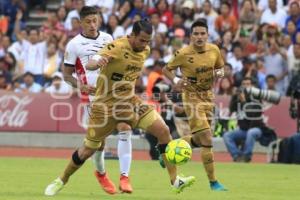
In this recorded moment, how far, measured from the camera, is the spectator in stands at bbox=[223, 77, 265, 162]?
72.6 ft

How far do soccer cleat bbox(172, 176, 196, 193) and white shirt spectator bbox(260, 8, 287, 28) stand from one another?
13126 mm

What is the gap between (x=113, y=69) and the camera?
44.7 feet

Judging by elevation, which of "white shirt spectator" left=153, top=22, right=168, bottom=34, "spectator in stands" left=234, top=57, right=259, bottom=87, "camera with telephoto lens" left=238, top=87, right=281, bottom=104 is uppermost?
"white shirt spectator" left=153, top=22, right=168, bottom=34

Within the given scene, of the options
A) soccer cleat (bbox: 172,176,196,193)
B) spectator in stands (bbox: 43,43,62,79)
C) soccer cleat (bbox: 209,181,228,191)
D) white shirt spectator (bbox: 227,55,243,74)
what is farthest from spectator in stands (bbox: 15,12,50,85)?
soccer cleat (bbox: 172,176,196,193)

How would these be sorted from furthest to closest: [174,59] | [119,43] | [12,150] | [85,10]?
[12,150] → [174,59] → [85,10] → [119,43]

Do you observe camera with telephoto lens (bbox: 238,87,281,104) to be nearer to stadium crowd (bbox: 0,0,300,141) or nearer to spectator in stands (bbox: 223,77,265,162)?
spectator in stands (bbox: 223,77,265,162)

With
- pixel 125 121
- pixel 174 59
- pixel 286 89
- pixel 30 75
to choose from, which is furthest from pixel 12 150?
pixel 125 121

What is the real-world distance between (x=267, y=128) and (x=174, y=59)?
684 cm

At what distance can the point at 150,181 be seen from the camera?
16406mm

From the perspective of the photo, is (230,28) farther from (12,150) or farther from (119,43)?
(119,43)

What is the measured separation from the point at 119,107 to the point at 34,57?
13692 mm

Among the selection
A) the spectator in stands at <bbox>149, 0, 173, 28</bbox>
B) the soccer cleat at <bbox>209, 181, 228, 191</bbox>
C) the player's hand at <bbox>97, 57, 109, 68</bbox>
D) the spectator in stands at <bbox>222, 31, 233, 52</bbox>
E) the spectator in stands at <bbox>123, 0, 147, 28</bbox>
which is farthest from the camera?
the spectator in stands at <bbox>123, 0, 147, 28</bbox>

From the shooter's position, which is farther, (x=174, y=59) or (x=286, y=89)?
(x=286, y=89)

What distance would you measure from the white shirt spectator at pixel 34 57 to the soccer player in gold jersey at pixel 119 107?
1329 cm
